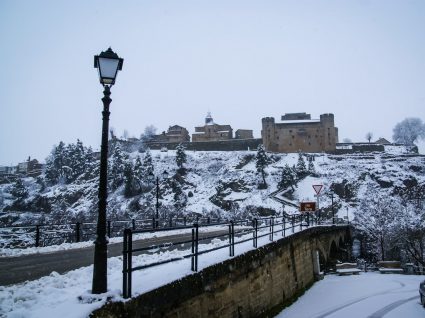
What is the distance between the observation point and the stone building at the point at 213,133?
117438 mm

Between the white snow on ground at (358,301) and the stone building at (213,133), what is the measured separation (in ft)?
311

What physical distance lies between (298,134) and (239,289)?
321ft

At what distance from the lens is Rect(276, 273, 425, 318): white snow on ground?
14.3 meters

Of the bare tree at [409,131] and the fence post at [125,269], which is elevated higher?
the bare tree at [409,131]

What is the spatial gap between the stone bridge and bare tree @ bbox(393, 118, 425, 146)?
11362 cm

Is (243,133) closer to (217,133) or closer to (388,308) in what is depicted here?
(217,133)

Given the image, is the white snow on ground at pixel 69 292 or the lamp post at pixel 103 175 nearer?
the white snow on ground at pixel 69 292

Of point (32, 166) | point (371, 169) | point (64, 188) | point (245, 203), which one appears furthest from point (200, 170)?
point (32, 166)

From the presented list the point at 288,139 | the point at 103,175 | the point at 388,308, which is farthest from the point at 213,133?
the point at 103,175

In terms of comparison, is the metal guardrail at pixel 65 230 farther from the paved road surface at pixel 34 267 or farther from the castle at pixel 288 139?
the castle at pixel 288 139

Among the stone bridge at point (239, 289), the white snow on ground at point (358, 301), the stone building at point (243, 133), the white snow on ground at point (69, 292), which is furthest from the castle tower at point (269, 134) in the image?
the white snow on ground at point (69, 292)

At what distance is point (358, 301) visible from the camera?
17.1m

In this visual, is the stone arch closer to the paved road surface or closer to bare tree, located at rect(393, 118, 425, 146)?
the paved road surface

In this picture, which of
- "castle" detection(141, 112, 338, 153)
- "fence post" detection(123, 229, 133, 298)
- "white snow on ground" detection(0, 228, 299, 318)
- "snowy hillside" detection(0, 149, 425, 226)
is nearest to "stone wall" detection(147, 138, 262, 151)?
"castle" detection(141, 112, 338, 153)
